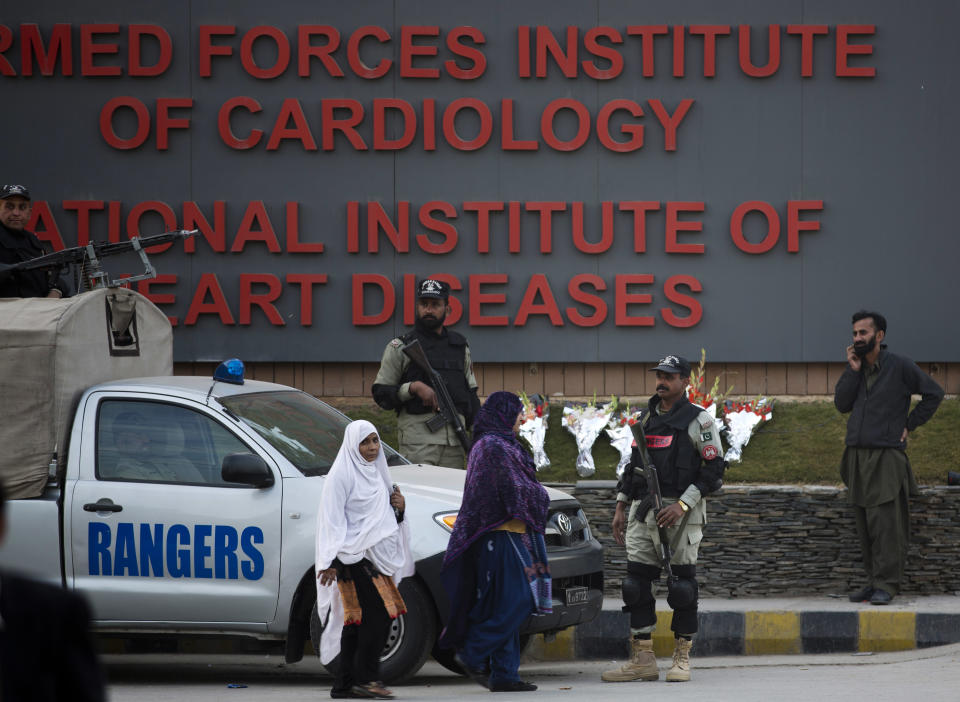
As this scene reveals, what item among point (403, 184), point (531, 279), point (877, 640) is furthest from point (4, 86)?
point (877, 640)

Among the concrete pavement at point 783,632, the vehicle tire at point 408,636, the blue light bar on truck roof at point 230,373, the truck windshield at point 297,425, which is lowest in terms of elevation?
the concrete pavement at point 783,632

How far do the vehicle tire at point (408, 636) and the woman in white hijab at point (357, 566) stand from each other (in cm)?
26

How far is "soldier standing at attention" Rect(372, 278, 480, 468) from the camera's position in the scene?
892 centimetres

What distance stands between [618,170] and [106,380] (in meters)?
5.97

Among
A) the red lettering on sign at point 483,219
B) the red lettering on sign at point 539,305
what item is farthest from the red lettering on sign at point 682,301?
the red lettering on sign at point 483,219

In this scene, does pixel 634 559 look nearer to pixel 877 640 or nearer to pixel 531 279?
pixel 877 640

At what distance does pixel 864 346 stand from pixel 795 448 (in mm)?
2121

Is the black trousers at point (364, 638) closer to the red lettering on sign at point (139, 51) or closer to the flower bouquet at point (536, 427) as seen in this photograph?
the flower bouquet at point (536, 427)

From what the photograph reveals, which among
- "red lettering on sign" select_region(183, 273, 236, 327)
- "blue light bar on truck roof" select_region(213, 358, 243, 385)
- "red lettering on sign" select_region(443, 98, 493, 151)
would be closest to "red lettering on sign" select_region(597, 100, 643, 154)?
"red lettering on sign" select_region(443, 98, 493, 151)

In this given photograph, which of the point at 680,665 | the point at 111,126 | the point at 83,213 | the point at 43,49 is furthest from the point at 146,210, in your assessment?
the point at 680,665

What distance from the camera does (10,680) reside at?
2.69 m

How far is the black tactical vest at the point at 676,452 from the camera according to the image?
749cm

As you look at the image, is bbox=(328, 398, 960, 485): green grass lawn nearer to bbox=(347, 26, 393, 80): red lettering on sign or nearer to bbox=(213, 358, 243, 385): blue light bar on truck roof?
bbox=(347, 26, 393, 80): red lettering on sign

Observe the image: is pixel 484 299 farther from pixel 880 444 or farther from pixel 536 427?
pixel 880 444
